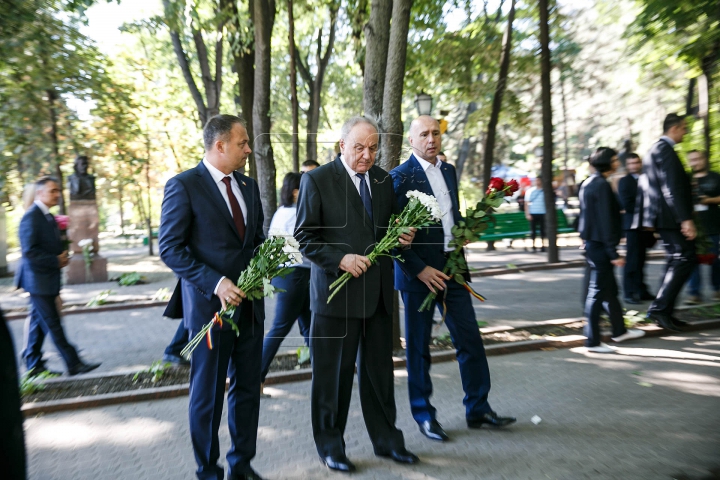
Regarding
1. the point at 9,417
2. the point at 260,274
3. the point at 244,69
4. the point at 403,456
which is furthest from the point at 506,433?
the point at 244,69

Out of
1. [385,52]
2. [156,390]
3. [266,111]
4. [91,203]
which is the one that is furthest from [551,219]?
[91,203]

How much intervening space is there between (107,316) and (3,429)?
1065 cm

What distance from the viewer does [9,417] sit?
1.50 m

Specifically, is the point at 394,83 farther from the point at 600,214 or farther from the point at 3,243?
the point at 3,243

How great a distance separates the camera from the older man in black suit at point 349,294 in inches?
171

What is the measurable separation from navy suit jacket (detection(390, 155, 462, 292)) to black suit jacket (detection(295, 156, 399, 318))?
53 cm

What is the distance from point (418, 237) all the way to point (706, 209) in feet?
23.2

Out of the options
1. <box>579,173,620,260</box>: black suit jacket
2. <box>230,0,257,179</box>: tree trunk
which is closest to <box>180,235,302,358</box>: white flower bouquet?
<box>579,173,620,260</box>: black suit jacket

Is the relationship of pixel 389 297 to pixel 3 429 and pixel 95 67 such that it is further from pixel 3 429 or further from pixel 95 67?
pixel 95 67

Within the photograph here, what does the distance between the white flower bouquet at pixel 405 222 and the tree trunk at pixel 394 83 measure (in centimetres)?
276

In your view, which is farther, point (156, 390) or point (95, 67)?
point (95, 67)

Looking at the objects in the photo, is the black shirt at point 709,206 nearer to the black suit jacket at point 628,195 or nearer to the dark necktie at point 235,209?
the black suit jacket at point 628,195

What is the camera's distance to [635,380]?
613cm

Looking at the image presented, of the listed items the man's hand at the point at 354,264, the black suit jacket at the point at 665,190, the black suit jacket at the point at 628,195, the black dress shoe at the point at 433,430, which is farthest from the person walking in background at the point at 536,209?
the man's hand at the point at 354,264
